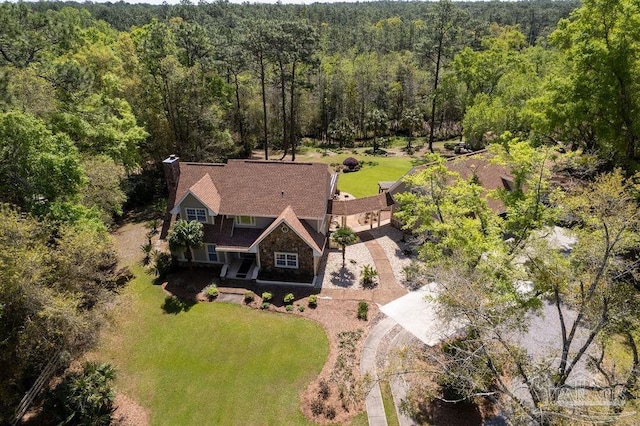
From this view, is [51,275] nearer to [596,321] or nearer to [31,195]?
[31,195]

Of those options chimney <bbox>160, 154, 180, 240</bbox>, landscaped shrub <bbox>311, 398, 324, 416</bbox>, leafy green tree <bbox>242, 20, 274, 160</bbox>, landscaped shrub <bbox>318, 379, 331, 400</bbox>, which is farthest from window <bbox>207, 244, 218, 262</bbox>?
leafy green tree <bbox>242, 20, 274, 160</bbox>

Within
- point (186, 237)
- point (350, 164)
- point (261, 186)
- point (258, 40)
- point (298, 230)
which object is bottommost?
point (350, 164)

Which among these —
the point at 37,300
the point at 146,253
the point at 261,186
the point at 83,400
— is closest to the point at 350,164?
the point at 261,186

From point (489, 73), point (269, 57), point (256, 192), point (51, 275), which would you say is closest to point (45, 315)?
point (51, 275)

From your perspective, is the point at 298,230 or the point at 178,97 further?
the point at 178,97

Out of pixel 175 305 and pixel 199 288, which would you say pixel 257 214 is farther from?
pixel 175 305

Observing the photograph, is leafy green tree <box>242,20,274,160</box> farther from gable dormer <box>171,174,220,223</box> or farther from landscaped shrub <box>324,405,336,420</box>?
landscaped shrub <box>324,405,336,420</box>
